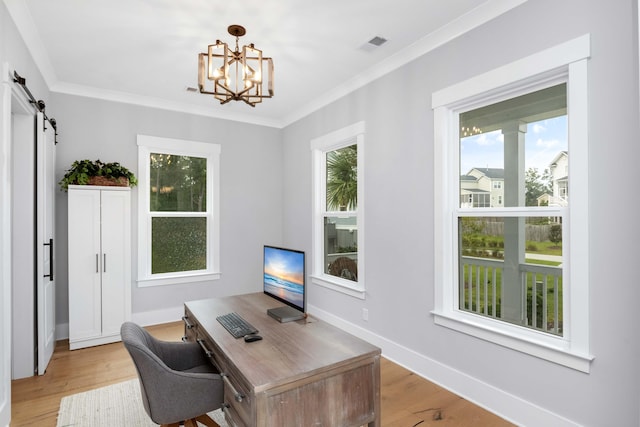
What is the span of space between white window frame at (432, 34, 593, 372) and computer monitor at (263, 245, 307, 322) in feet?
4.04

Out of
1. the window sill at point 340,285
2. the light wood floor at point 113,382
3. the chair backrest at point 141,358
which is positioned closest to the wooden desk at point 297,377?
the chair backrest at point 141,358

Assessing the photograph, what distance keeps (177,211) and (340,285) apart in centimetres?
228

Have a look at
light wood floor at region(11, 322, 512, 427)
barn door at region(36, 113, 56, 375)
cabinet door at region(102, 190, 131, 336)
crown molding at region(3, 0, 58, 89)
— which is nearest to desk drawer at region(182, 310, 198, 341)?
light wood floor at region(11, 322, 512, 427)

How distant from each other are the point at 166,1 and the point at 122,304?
2.96 m

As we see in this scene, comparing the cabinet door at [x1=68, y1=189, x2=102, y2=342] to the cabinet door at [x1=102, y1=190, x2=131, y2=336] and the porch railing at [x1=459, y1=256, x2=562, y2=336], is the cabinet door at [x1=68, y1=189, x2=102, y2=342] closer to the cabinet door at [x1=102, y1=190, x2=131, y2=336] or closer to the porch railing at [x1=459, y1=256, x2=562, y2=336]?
the cabinet door at [x1=102, y1=190, x2=131, y2=336]

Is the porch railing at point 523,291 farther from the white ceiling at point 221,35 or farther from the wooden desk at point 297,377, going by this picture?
the white ceiling at point 221,35

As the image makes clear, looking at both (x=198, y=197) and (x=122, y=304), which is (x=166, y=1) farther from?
(x=122, y=304)

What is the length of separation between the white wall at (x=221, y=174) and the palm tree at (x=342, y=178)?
3.67ft

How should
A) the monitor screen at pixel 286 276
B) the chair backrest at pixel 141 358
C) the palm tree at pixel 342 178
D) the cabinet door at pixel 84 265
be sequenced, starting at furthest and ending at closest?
the palm tree at pixel 342 178 → the cabinet door at pixel 84 265 → the monitor screen at pixel 286 276 → the chair backrest at pixel 141 358

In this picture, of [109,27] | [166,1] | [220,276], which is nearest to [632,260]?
[166,1]

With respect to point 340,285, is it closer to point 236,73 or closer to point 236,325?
point 236,325

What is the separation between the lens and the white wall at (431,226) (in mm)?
1777

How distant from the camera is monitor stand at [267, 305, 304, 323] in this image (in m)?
2.15

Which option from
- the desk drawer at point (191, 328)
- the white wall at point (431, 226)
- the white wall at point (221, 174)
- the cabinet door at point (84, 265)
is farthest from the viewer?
the white wall at point (221, 174)
